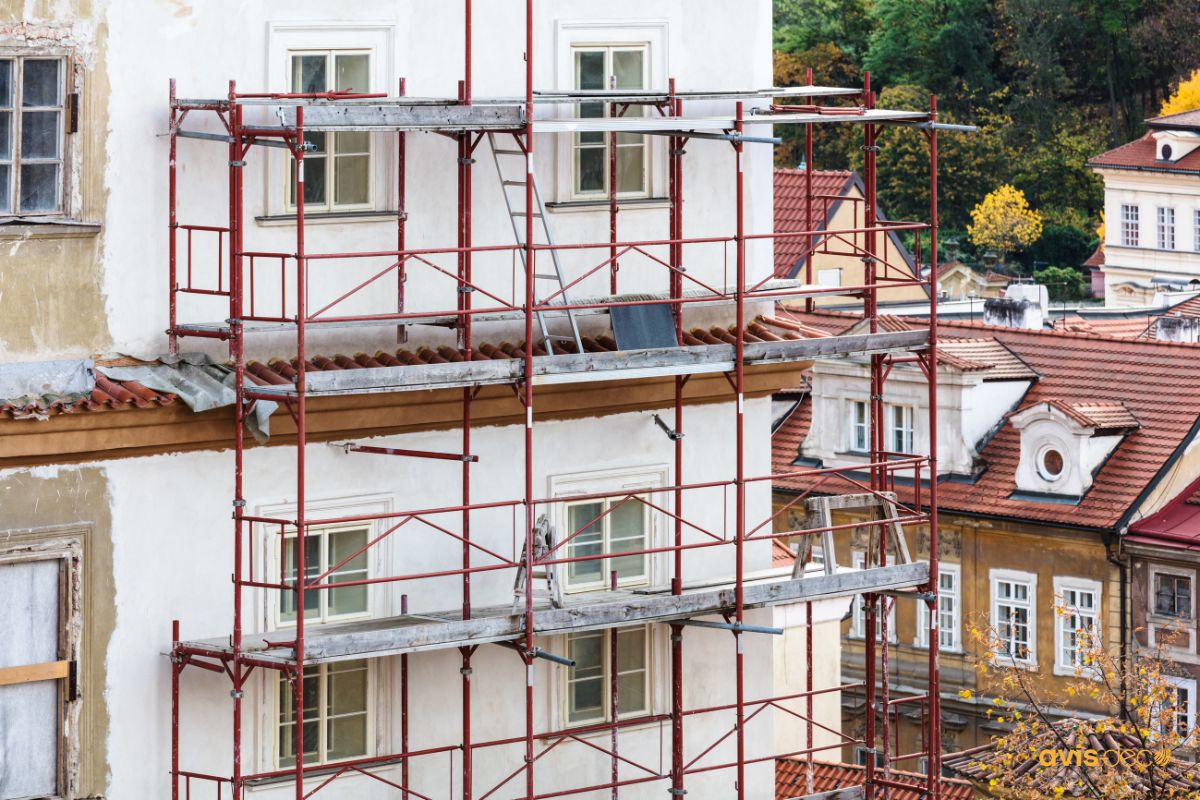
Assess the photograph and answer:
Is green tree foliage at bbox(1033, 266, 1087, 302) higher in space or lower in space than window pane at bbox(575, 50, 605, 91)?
higher

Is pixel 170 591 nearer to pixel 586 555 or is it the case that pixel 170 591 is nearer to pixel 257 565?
pixel 257 565

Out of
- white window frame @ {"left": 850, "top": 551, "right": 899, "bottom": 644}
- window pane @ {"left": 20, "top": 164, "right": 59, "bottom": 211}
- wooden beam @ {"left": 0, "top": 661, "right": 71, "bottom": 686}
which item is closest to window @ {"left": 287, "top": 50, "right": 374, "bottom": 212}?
window pane @ {"left": 20, "top": 164, "right": 59, "bottom": 211}

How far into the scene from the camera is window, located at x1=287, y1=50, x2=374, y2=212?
2478cm

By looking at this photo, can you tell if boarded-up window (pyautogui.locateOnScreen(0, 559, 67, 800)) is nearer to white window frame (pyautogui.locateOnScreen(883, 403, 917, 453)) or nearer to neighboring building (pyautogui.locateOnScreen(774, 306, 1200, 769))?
neighboring building (pyautogui.locateOnScreen(774, 306, 1200, 769))

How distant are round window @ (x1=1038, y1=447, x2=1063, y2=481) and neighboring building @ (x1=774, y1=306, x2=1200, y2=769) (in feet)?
0.12

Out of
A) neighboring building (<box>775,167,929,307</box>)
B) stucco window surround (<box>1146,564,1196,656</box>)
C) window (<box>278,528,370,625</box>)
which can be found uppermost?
neighboring building (<box>775,167,929,307</box>)

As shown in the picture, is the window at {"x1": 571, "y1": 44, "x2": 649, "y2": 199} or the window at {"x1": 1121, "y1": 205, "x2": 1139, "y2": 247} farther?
the window at {"x1": 1121, "y1": 205, "x2": 1139, "y2": 247}

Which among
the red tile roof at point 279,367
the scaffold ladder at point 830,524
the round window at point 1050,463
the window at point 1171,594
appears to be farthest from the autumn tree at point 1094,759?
the round window at point 1050,463

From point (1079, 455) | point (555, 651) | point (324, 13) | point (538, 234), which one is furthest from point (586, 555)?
point (1079, 455)

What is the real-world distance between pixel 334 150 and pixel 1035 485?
101ft

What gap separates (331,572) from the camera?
24.5 m

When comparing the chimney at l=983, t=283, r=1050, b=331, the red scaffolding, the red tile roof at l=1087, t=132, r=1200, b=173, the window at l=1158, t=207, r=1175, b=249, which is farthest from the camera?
the window at l=1158, t=207, r=1175, b=249

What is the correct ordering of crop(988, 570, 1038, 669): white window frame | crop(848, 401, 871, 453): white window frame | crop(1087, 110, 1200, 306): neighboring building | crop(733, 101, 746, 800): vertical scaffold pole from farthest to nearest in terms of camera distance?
crop(1087, 110, 1200, 306): neighboring building, crop(848, 401, 871, 453): white window frame, crop(988, 570, 1038, 669): white window frame, crop(733, 101, 746, 800): vertical scaffold pole

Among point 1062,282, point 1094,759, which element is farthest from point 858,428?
point 1062,282
